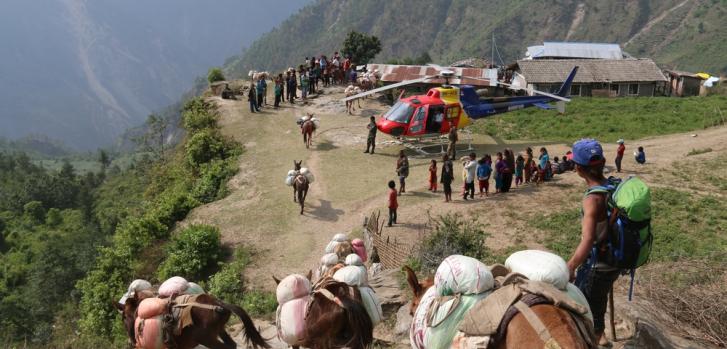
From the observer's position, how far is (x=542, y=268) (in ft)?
12.3

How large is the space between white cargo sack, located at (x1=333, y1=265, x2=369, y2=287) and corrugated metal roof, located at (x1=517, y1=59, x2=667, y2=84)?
103 ft

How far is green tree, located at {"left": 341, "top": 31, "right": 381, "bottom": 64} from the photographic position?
127 ft

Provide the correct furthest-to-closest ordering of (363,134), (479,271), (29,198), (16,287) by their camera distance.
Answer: (29,198)
(16,287)
(363,134)
(479,271)

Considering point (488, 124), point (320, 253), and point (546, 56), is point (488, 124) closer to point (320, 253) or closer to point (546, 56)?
point (320, 253)

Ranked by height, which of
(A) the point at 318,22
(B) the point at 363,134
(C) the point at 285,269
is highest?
(A) the point at 318,22

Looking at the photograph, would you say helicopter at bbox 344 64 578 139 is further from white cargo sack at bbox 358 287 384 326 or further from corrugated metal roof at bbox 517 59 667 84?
corrugated metal roof at bbox 517 59 667 84

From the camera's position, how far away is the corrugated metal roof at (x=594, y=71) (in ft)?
114

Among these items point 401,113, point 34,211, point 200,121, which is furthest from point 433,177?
point 34,211

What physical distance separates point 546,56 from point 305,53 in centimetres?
10429

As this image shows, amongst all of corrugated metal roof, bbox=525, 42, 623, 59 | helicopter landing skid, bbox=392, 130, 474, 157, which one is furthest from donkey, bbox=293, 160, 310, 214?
corrugated metal roof, bbox=525, 42, 623, 59

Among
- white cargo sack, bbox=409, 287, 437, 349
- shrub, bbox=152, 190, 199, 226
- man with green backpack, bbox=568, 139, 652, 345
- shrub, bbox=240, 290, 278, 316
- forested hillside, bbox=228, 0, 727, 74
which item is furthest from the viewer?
forested hillside, bbox=228, 0, 727, 74

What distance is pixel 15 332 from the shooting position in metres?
19.9

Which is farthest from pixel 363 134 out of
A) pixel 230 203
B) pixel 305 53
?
pixel 305 53

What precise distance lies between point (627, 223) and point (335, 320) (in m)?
2.72
